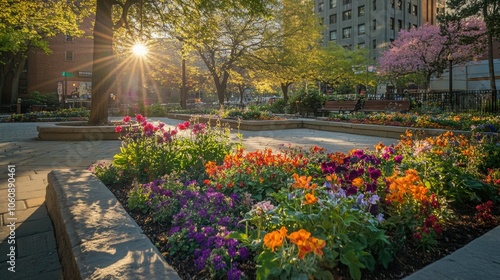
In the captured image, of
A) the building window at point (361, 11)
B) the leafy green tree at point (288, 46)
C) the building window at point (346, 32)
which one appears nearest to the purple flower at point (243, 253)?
the leafy green tree at point (288, 46)

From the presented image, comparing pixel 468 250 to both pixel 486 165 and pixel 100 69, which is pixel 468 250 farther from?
pixel 100 69

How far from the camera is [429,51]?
116ft

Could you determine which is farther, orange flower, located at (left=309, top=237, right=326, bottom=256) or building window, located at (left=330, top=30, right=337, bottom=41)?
building window, located at (left=330, top=30, right=337, bottom=41)

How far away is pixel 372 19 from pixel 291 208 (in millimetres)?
55931

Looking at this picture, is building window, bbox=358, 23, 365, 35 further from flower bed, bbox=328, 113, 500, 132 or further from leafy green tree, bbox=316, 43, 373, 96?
flower bed, bbox=328, 113, 500, 132

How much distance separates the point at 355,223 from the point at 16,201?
13.6 feet

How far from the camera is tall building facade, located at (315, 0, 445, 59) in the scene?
49531 millimetres

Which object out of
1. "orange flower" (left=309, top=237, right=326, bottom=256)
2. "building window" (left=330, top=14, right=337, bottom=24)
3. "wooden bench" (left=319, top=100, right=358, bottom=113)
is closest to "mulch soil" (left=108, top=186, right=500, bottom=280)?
"orange flower" (left=309, top=237, right=326, bottom=256)

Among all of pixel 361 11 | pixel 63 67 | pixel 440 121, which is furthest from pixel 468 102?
pixel 361 11

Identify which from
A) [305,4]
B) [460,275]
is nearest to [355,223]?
[460,275]

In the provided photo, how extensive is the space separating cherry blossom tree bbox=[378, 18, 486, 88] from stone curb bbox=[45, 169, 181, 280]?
37802mm

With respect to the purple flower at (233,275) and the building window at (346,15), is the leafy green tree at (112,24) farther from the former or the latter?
the building window at (346,15)

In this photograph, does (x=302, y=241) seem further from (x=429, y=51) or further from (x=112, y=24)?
(x=429, y=51)

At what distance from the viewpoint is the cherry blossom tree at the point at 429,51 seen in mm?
33375
